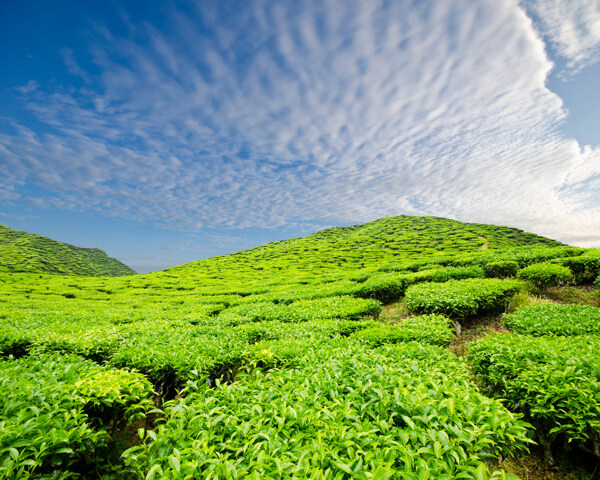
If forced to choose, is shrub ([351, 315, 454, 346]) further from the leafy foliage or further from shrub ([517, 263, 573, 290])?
shrub ([517, 263, 573, 290])

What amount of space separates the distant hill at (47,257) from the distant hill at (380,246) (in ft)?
118

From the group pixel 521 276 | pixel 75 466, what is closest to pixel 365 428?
pixel 75 466

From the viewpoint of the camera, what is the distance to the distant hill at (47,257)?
59312 mm

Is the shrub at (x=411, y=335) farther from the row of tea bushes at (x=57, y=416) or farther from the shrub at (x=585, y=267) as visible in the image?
the shrub at (x=585, y=267)

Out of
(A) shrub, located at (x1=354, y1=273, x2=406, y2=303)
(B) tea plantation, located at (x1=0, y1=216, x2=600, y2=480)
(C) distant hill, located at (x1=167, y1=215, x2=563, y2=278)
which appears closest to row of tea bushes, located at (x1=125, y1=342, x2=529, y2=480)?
(B) tea plantation, located at (x1=0, y1=216, x2=600, y2=480)

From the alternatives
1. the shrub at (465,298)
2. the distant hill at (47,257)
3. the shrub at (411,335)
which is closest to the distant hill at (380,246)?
the shrub at (465,298)

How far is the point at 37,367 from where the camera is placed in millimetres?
5152

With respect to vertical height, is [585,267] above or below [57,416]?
above

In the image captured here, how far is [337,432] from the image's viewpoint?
10.1 ft

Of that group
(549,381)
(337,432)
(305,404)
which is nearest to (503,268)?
(549,381)

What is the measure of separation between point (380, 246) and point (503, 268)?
4273 cm

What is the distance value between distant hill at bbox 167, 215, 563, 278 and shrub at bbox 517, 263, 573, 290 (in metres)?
20.1

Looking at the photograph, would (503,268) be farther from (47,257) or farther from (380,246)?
(47,257)

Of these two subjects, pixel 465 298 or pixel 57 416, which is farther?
pixel 465 298
